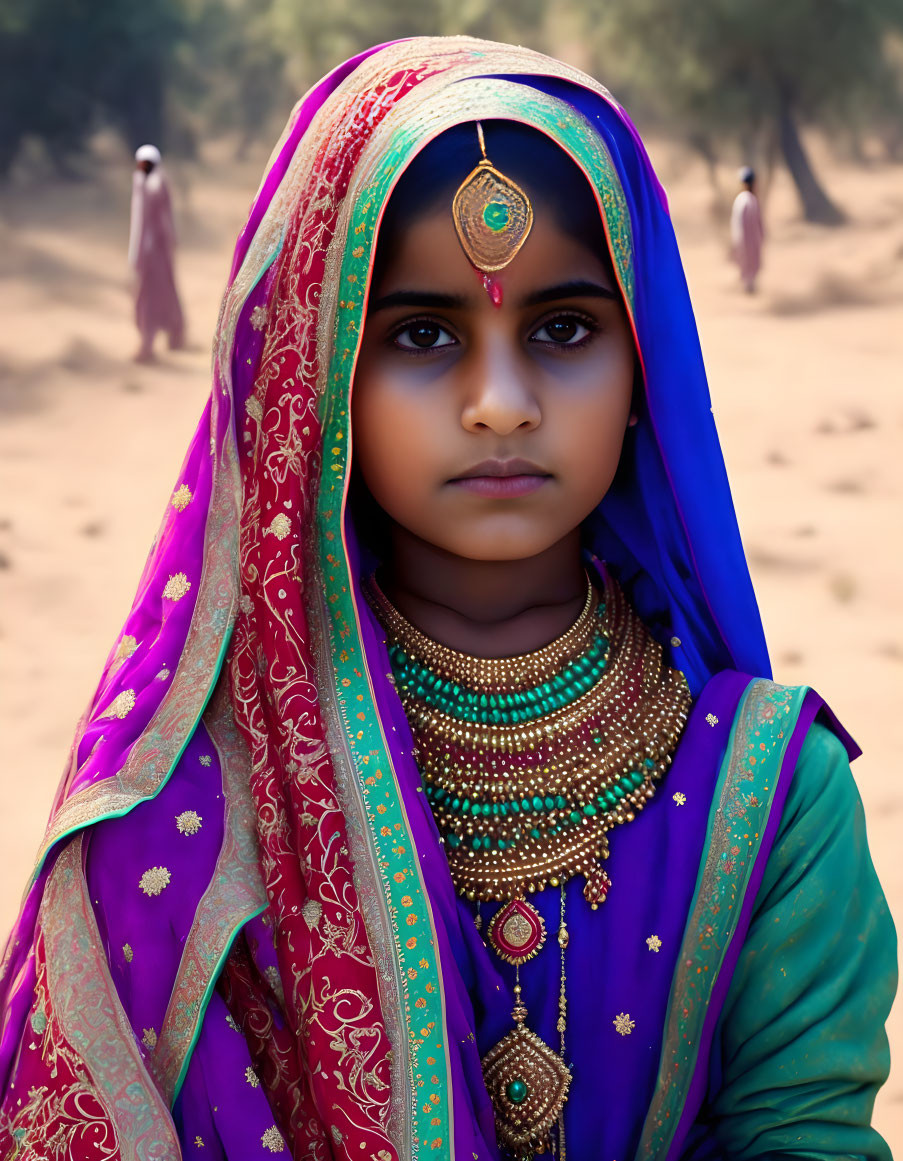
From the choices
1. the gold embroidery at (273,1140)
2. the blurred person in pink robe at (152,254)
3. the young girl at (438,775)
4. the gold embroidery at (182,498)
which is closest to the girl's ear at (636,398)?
the young girl at (438,775)

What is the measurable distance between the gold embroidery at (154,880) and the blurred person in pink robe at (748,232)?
1285cm

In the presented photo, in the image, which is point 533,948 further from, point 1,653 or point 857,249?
point 857,249

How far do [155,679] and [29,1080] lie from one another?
0.41 meters

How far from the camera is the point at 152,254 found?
1101cm

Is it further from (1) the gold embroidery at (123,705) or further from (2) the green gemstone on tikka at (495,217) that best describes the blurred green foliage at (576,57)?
(1) the gold embroidery at (123,705)

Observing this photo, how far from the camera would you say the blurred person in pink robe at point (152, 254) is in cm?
1083

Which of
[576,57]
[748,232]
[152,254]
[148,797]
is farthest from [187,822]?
[576,57]

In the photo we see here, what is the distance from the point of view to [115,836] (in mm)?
1341

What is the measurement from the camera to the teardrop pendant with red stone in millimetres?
1387

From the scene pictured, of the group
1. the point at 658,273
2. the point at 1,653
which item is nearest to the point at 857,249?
the point at 1,653

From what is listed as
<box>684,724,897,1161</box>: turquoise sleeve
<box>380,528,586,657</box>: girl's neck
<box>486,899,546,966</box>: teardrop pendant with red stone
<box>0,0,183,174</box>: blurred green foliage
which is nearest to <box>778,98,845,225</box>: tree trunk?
<box>0,0,183,174</box>: blurred green foliage

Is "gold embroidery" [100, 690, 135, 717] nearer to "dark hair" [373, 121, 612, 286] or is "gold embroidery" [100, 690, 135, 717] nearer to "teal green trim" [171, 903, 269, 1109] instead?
"teal green trim" [171, 903, 269, 1109]

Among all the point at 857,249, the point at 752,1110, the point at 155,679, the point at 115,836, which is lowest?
the point at 752,1110

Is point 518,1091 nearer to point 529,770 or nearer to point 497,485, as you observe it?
point 529,770
